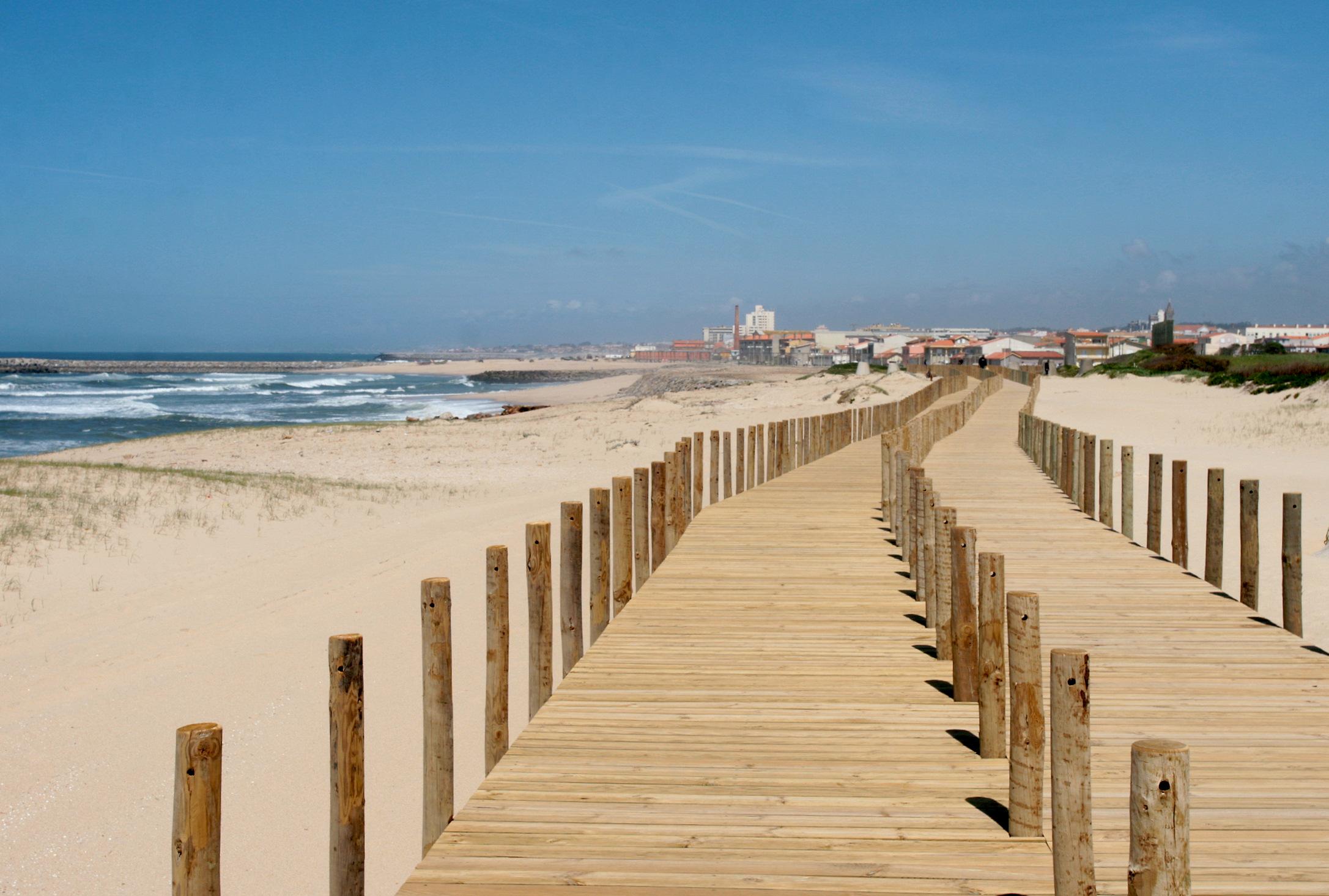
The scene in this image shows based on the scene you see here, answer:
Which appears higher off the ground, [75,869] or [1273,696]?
[1273,696]

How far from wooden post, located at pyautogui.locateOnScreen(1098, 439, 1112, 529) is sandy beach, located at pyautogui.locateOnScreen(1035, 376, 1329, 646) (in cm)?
171

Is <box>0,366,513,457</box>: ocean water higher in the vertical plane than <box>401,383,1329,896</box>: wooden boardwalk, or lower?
higher

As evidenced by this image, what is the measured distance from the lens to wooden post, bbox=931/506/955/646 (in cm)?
731

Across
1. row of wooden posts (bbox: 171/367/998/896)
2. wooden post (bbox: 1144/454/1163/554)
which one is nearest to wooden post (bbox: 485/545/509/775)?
row of wooden posts (bbox: 171/367/998/896)

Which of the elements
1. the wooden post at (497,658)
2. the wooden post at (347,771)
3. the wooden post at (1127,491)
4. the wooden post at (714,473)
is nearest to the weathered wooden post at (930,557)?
the wooden post at (497,658)

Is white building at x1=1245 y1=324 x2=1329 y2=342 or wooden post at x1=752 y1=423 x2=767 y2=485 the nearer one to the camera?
wooden post at x1=752 y1=423 x2=767 y2=485

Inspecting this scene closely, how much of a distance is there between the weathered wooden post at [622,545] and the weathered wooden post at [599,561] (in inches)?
19.3

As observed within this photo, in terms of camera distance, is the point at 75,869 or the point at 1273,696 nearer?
the point at 1273,696

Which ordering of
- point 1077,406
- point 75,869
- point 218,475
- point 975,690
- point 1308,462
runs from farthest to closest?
point 1077,406 → point 1308,462 → point 218,475 → point 75,869 → point 975,690

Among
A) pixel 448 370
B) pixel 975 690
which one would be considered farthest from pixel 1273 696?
pixel 448 370

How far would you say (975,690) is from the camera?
6379mm

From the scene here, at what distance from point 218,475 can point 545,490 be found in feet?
21.5

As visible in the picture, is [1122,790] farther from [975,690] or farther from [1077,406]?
[1077,406]

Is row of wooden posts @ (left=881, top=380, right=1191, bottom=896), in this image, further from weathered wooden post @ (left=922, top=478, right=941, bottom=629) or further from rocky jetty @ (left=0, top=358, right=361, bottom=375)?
rocky jetty @ (left=0, top=358, right=361, bottom=375)
